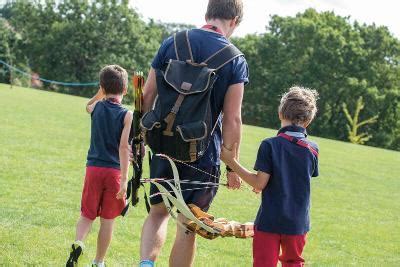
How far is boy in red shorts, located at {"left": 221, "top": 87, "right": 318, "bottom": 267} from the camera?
3.55m

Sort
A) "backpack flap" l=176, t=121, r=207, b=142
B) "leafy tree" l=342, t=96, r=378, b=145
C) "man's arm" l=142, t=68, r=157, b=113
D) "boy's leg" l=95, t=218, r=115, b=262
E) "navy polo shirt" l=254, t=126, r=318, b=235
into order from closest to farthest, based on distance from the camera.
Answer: "backpack flap" l=176, t=121, r=207, b=142, "navy polo shirt" l=254, t=126, r=318, b=235, "man's arm" l=142, t=68, r=157, b=113, "boy's leg" l=95, t=218, r=115, b=262, "leafy tree" l=342, t=96, r=378, b=145

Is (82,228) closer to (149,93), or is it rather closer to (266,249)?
(149,93)

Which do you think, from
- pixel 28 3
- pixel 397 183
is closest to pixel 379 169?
pixel 397 183

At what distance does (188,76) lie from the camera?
3488mm

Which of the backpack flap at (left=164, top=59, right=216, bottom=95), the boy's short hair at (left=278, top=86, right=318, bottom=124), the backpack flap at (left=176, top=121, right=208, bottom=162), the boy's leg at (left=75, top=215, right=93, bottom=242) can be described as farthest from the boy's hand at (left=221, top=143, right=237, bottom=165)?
the boy's leg at (left=75, top=215, right=93, bottom=242)

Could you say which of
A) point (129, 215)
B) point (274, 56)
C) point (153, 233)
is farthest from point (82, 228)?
point (274, 56)

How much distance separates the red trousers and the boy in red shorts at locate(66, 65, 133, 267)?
1213 mm

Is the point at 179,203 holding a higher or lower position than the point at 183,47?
lower

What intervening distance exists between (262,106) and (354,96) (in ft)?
28.4

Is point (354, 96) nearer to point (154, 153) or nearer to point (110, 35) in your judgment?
point (110, 35)

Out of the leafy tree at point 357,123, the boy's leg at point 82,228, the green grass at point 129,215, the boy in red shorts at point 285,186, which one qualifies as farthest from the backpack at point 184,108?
the leafy tree at point 357,123

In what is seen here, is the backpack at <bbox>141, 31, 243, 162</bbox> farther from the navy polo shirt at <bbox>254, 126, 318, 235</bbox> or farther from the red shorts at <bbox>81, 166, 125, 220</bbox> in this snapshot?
the red shorts at <bbox>81, 166, 125, 220</bbox>

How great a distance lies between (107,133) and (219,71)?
1.24 meters

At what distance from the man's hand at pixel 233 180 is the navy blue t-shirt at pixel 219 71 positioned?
0.51 ft
